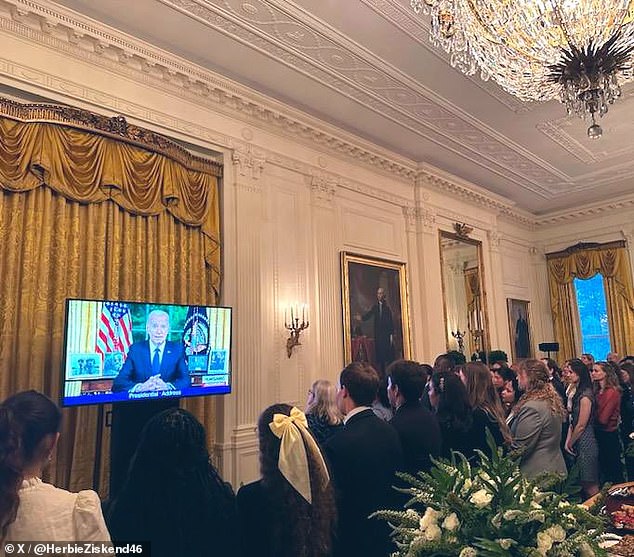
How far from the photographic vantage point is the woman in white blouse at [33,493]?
1426 mm

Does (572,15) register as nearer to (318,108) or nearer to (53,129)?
(318,108)

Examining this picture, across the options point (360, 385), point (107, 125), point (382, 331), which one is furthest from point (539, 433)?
point (107, 125)

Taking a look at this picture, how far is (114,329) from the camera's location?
12.1ft

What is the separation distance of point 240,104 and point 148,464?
458 centimetres

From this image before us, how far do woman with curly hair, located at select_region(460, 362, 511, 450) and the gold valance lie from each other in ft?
8.89

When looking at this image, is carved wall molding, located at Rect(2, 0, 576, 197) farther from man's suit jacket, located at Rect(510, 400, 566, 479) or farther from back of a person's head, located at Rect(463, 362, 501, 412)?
man's suit jacket, located at Rect(510, 400, 566, 479)

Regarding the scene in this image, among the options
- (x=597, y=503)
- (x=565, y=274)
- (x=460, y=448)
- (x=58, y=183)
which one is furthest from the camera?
(x=565, y=274)

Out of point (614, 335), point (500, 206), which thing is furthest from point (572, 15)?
point (614, 335)

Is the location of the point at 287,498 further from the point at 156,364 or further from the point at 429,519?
the point at 156,364

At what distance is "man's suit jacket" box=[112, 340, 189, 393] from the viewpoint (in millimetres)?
3711

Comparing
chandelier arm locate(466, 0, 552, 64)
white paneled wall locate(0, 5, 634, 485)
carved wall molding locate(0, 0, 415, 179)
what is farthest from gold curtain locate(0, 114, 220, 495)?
chandelier arm locate(466, 0, 552, 64)

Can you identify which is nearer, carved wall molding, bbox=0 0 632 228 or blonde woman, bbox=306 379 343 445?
blonde woman, bbox=306 379 343 445

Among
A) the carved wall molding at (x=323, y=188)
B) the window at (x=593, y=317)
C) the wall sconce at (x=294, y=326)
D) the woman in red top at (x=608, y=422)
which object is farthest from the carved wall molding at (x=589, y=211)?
the wall sconce at (x=294, y=326)

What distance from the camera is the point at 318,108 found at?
6.11m
